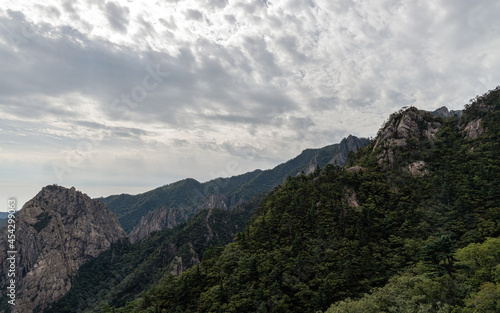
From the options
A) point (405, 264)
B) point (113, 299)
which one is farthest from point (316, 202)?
point (113, 299)

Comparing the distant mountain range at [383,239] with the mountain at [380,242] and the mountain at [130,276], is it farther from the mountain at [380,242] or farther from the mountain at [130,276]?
the mountain at [130,276]

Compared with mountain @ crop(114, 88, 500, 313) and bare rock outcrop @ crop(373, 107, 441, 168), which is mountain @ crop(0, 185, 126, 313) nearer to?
mountain @ crop(114, 88, 500, 313)

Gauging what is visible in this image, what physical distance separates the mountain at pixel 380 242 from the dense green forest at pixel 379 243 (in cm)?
28

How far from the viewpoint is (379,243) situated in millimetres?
66625

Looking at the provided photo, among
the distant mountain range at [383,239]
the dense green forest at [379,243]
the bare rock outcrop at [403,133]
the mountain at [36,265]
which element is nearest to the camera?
the dense green forest at [379,243]

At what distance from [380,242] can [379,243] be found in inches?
35.1

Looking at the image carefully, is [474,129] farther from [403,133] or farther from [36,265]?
[36,265]

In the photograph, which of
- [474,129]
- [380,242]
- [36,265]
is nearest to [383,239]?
[380,242]

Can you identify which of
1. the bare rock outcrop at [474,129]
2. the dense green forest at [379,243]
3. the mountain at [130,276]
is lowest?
the mountain at [130,276]

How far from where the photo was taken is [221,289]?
58750 millimetres

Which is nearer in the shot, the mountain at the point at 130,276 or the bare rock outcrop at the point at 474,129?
the bare rock outcrop at the point at 474,129

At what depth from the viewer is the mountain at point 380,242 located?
38.8m

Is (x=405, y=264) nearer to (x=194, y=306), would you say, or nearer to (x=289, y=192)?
(x=289, y=192)

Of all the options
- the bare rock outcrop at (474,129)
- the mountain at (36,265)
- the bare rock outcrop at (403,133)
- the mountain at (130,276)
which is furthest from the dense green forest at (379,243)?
the mountain at (36,265)
